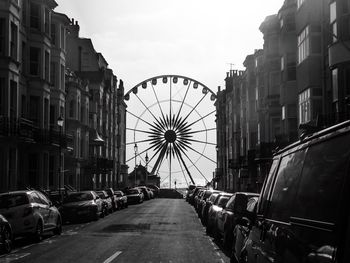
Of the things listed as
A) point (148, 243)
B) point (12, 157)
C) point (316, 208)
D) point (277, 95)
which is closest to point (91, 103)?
point (277, 95)

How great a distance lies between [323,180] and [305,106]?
26.4m

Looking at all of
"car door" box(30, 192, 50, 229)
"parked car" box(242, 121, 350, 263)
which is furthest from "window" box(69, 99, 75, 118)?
"parked car" box(242, 121, 350, 263)

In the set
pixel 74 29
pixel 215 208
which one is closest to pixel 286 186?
pixel 215 208

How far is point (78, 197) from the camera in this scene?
3180cm

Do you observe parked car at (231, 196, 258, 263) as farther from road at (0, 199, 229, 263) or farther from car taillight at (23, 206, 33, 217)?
car taillight at (23, 206, 33, 217)

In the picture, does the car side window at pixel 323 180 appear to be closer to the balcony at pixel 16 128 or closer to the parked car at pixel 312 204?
the parked car at pixel 312 204

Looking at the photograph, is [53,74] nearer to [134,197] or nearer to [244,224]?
[134,197]

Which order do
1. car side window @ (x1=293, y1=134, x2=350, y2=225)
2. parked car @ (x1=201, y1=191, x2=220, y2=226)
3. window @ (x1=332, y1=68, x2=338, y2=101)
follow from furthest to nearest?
parked car @ (x1=201, y1=191, x2=220, y2=226) < window @ (x1=332, y1=68, x2=338, y2=101) < car side window @ (x1=293, y1=134, x2=350, y2=225)

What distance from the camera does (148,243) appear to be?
18016 millimetres

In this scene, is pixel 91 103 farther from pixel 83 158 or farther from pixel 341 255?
pixel 341 255

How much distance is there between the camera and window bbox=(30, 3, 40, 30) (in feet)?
128

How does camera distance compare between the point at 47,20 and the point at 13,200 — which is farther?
the point at 47,20

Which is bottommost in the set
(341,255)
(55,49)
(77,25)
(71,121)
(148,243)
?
(148,243)

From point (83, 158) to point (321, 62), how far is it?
3678 centimetres
